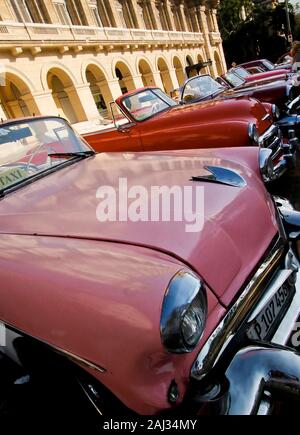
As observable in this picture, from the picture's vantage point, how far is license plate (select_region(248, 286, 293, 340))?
53.8 inches

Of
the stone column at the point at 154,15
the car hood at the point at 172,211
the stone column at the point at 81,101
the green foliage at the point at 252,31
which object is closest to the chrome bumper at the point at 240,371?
the car hood at the point at 172,211

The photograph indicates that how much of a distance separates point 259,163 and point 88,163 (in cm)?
123

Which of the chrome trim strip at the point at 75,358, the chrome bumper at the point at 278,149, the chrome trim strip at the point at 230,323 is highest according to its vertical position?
the chrome trim strip at the point at 75,358

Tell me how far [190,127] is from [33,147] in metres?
2.10

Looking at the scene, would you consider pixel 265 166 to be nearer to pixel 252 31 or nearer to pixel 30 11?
pixel 30 11

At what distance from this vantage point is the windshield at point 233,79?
25.9 ft

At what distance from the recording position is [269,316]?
145 cm

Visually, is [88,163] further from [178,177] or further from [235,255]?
[235,255]

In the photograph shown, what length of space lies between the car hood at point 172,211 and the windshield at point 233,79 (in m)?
6.32

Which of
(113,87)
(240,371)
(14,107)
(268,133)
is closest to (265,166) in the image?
(240,371)

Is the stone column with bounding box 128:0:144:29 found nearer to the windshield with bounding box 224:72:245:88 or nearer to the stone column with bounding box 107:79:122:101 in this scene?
the stone column with bounding box 107:79:122:101

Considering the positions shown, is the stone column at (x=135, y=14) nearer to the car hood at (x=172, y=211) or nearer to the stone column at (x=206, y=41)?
the stone column at (x=206, y=41)

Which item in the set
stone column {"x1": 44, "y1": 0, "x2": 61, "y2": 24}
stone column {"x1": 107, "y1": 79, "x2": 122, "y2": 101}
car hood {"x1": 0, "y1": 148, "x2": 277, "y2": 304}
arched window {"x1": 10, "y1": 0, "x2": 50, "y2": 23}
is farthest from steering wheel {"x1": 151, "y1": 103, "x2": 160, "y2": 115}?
stone column {"x1": 107, "y1": 79, "x2": 122, "y2": 101}
